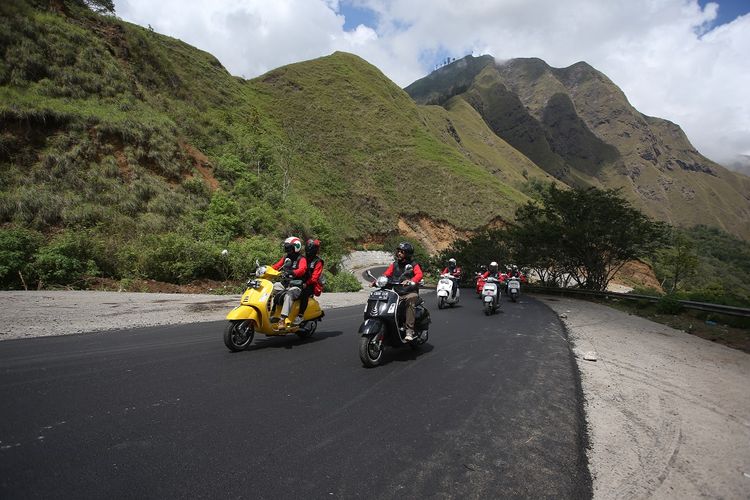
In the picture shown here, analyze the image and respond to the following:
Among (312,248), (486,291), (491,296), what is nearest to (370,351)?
(312,248)

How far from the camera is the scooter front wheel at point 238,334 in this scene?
6.77 m

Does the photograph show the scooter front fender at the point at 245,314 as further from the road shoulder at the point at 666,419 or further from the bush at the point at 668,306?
the bush at the point at 668,306

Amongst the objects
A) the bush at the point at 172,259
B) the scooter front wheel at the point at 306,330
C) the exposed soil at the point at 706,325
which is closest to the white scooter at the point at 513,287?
the exposed soil at the point at 706,325

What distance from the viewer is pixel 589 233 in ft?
80.5

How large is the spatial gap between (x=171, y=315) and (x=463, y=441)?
8746mm

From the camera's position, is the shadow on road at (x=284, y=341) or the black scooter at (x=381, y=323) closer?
the black scooter at (x=381, y=323)

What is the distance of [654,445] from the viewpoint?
13.7ft

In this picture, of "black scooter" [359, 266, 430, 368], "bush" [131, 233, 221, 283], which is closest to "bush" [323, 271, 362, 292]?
"bush" [131, 233, 221, 283]

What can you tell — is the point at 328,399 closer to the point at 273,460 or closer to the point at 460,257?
the point at 273,460

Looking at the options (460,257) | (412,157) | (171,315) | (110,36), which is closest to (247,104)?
(412,157)

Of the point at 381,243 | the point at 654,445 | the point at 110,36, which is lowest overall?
the point at 654,445

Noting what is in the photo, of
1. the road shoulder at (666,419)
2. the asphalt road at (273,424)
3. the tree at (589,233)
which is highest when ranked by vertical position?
the tree at (589,233)

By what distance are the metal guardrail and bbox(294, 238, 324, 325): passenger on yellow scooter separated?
40.4ft

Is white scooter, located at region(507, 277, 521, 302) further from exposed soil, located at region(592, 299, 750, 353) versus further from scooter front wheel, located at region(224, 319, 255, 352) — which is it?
scooter front wheel, located at region(224, 319, 255, 352)
